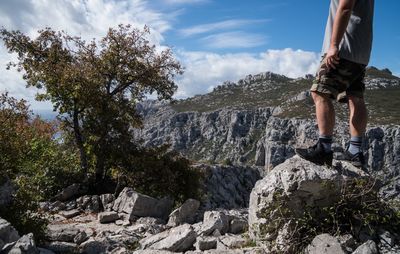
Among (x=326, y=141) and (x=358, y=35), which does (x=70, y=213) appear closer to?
(x=326, y=141)

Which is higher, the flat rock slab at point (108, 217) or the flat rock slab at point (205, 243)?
the flat rock slab at point (205, 243)

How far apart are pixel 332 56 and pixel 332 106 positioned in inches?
33.4

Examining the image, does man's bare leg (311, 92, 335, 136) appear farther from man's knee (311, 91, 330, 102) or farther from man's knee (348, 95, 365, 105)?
man's knee (348, 95, 365, 105)

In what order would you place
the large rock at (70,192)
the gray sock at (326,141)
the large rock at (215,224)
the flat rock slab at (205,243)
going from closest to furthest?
the gray sock at (326,141) → the flat rock slab at (205,243) → the large rock at (215,224) → the large rock at (70,192)

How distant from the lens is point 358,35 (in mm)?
6344

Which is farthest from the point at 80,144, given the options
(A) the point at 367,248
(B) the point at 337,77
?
(A) the point at 367,248

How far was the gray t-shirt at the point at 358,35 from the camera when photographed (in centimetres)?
629

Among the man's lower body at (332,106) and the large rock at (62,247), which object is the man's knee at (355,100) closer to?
the man's lower body at (332,106)

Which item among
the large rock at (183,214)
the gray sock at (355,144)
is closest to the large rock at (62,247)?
the large rock at (183,214)

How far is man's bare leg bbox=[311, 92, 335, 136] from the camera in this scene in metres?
6.46

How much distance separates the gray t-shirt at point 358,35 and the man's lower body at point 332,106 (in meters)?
0.12

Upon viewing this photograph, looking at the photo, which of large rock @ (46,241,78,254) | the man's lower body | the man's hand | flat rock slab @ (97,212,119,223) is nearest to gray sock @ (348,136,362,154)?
the man's lower body

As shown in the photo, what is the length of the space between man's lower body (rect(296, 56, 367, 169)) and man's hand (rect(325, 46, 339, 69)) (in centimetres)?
13

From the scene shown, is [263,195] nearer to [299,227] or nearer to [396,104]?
[299,227]
